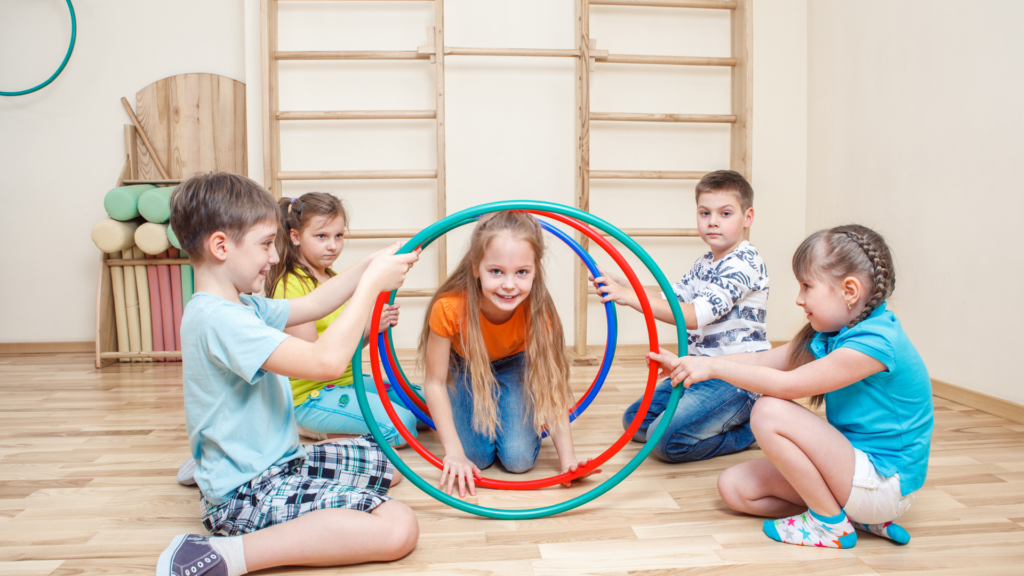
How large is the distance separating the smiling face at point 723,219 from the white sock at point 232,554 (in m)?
1.45

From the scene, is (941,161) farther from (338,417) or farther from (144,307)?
(144,307)

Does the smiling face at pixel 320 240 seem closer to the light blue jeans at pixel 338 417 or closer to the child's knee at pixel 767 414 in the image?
the light blue jeans at pixel 338 417

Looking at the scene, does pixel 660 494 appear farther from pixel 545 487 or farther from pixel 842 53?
pixel 842 53

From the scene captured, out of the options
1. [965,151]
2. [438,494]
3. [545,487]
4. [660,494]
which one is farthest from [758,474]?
[965,151]

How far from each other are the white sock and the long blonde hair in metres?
0.66

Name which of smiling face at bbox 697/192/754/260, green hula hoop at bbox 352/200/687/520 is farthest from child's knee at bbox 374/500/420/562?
smiling face at bbox 697/192/754/260

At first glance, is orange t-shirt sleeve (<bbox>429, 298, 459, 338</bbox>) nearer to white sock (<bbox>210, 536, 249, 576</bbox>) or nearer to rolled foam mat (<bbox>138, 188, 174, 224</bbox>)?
white sock (<bbox>210, 536, 249, 576</bbox>)

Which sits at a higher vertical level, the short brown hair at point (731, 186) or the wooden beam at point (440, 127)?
the wooden beam at point (440, 127)

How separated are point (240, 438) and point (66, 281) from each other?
2.94 meters

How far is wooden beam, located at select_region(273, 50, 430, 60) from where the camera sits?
305cm

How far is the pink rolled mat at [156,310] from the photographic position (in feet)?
10.6

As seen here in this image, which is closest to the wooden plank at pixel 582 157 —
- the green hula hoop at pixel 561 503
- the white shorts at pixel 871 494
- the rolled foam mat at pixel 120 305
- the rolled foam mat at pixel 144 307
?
the green hula hoop at pixel 561 503

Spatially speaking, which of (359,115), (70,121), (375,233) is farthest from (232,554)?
(70,121)

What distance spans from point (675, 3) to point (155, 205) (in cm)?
271
